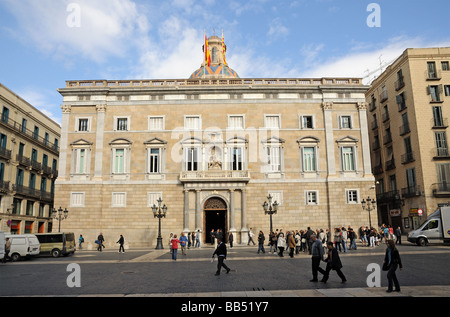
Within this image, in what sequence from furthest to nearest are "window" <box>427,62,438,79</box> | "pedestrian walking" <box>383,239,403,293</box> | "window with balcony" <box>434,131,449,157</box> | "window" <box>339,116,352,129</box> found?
1. "window" <box>427,62,438,79</box>
2. "window with balcony" <box>434,131,449,157</box>
3. "window" <box>339,116,352,129</box>
4. "pedestrian walking" <box>383,239,403,293</box>

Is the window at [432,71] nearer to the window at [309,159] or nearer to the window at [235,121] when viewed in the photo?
the window at [309,159]

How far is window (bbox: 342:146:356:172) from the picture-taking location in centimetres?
3575

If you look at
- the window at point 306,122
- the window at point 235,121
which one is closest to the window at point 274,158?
the window at point 306,122

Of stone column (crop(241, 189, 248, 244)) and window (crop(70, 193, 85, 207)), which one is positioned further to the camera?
window (crop(70, 193, 85, 207))

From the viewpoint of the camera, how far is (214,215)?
35.6 meters

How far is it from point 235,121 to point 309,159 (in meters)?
8.46

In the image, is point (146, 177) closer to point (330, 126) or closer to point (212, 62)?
point (330, 126)

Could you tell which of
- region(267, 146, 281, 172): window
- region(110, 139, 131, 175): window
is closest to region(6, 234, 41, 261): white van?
region(110, 139, 131, 175): window

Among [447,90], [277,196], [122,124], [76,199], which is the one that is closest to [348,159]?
[277,196]

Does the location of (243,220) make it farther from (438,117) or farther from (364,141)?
(438,117)

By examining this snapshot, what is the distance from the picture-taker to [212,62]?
6338 cm

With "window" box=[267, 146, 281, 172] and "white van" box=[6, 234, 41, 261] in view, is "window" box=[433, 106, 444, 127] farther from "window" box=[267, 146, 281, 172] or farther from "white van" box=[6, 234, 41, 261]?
"white van" box=[6, 234, 41, 261]

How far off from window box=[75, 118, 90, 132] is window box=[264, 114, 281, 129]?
18.3 m

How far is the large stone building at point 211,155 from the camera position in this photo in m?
34.4
